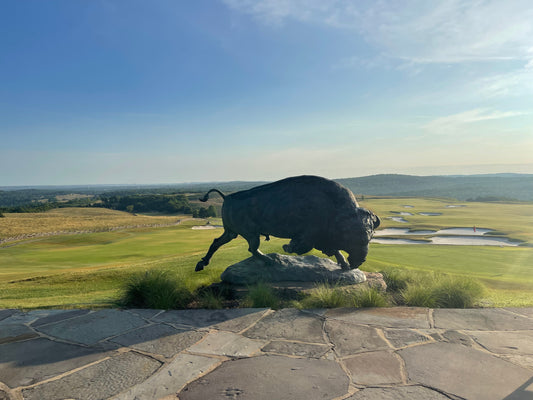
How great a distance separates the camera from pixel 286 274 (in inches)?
235

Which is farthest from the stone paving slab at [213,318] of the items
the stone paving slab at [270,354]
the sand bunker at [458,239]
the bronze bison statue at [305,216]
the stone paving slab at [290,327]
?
the sand bunker at [458,239]

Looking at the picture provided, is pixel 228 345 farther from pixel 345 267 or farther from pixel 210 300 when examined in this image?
pixel 345 267

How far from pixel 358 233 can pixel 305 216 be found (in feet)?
3.36

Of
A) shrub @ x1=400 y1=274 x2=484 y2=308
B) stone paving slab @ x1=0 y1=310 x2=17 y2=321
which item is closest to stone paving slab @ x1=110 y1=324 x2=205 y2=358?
stone paving slab @ x1=0 y1=310 x2=17 y2=321

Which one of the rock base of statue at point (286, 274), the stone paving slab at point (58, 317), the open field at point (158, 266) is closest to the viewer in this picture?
the stone paving slab at point (58, 317)

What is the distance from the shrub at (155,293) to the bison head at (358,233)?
9.85 feet

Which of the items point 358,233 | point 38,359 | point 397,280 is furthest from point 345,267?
point 38,359

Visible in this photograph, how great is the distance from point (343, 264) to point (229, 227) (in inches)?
98.6

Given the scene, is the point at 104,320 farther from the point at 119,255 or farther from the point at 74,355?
the point at 119,255

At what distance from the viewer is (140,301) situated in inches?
190

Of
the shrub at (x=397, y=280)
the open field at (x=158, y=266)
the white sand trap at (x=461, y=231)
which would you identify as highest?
the shrub at (x=397, y=280)

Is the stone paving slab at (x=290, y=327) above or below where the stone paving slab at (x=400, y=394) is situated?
below

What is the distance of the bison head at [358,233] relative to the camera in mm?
5469

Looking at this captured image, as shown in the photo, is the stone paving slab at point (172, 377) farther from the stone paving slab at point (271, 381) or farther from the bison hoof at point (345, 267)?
the bison hoof at point (345, 267)
